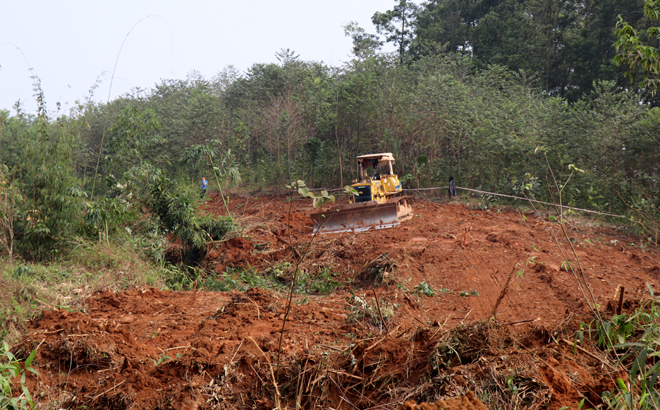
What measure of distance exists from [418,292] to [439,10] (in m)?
30.3

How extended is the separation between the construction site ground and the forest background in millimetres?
1161

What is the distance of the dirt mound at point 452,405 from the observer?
2314mm

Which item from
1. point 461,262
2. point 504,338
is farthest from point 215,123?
point 504,338

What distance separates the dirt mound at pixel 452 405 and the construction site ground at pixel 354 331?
11.1 inches

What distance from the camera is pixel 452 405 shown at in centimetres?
236

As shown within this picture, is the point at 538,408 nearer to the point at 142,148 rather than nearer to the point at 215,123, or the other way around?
the point at 142,148

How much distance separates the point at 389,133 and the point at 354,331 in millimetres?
13459

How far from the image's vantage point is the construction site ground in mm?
2993

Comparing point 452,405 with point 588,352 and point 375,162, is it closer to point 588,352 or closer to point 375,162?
point 588,352

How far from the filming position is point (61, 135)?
739 centimetres

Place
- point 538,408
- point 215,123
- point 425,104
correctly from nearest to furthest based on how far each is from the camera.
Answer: point 538,408
point 425,104
point 215,123

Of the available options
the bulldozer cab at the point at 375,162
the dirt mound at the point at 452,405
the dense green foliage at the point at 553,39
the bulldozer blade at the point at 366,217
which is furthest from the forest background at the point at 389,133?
the bulldozer cab at the point at 375,162

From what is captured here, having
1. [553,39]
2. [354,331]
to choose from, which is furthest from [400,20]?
[354,331]

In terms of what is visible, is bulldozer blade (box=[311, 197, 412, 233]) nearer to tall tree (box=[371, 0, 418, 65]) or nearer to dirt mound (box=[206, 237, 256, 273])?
dirt mound (box=[206, 237, 256, 273])
